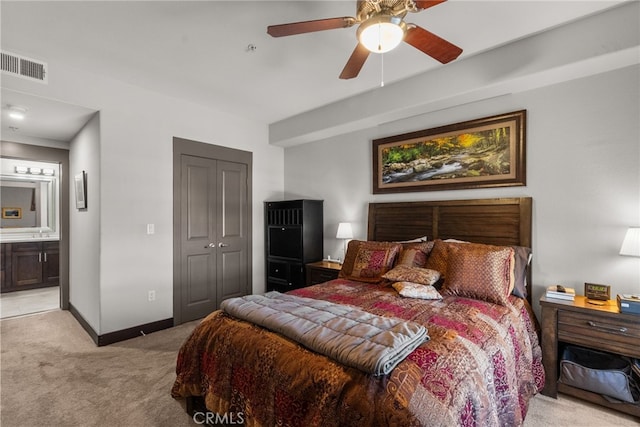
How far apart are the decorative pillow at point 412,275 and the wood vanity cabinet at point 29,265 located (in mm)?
6290

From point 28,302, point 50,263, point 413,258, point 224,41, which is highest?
point 224,41

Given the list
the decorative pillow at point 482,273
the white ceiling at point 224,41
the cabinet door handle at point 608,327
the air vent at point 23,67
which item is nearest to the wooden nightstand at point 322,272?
the decorative pillow at point 482,273

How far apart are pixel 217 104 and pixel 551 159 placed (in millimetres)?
3723

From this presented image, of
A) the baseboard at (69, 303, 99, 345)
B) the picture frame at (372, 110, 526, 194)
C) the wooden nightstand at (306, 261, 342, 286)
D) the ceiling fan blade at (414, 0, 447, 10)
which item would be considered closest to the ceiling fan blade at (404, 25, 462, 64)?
the ceiling fan blade at (414, 0, 447, 10)

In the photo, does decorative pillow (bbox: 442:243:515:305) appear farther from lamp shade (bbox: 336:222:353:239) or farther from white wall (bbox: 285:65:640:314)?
lamp shade (bbox: 336:222:353:239)

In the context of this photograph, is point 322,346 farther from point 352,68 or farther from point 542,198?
point 542,198

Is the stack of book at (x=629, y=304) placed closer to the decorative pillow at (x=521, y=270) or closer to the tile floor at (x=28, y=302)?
the decorative pillow at (x=521, y=270)

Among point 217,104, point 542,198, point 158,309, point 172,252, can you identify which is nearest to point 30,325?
point 158,309

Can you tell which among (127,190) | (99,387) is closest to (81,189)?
(127,190)

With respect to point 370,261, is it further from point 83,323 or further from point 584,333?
point 83,323

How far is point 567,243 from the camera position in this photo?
8.29ft

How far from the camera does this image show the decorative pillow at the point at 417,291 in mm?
2275

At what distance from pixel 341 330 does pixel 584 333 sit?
188 centimetres

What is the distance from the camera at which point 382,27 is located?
5.40 ft
